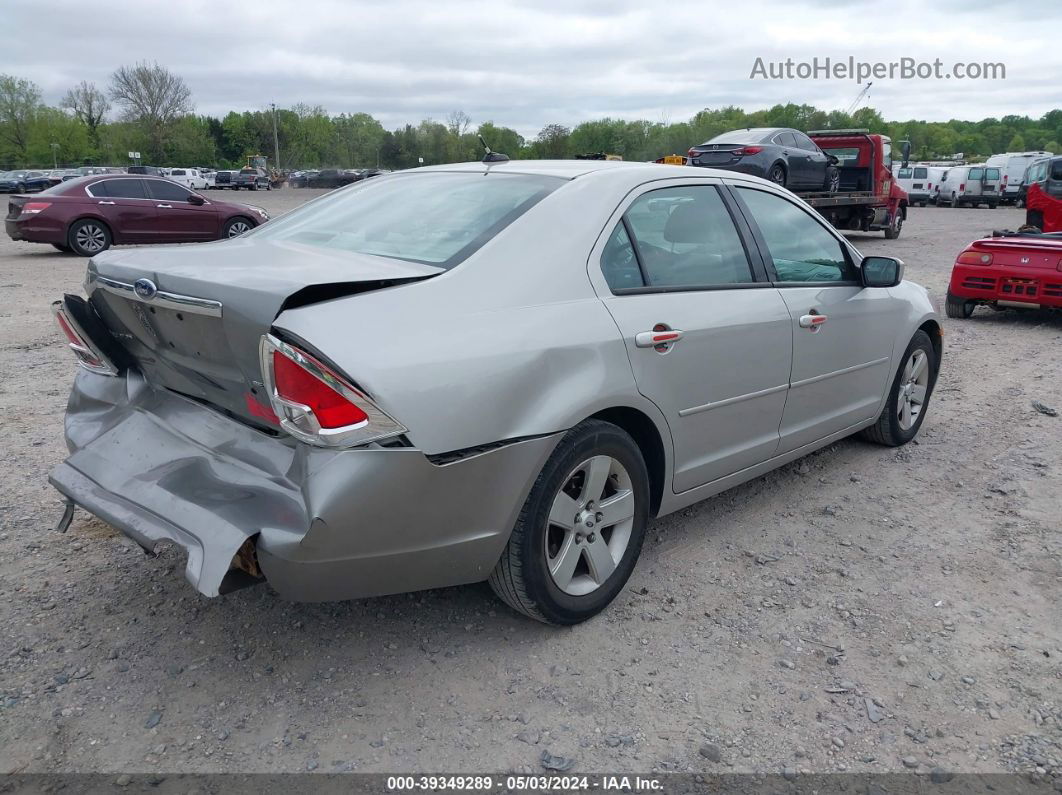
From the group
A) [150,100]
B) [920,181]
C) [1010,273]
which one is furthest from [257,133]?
[1010,273]

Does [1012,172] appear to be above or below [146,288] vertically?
below

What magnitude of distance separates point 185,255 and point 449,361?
1087 millimetres

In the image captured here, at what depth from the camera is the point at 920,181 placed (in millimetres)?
37281

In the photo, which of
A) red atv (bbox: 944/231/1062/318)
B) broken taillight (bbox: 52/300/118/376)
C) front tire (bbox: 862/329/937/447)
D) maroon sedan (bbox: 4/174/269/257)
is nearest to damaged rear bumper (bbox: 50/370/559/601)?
broken taillight (bbox: 52/300/118/376)

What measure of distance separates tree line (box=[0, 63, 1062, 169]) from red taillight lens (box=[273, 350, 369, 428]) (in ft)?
163

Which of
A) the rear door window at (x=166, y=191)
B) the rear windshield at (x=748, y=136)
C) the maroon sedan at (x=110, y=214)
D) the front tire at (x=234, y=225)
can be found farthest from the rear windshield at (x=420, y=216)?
the rear windshield at (x=748, y=136)

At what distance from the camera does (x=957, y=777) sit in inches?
93.8

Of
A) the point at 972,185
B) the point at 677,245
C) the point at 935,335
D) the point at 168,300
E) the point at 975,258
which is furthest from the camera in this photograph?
the point at 972,185

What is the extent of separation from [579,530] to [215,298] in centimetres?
140

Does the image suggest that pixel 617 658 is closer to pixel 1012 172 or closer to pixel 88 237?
pixel 88 237

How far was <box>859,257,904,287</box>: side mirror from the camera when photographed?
4.27 m

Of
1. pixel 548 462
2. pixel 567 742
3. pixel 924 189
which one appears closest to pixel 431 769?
pixel 567 742

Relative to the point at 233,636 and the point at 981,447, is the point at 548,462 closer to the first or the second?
the point at 233,636

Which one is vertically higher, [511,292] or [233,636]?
[511,292]
